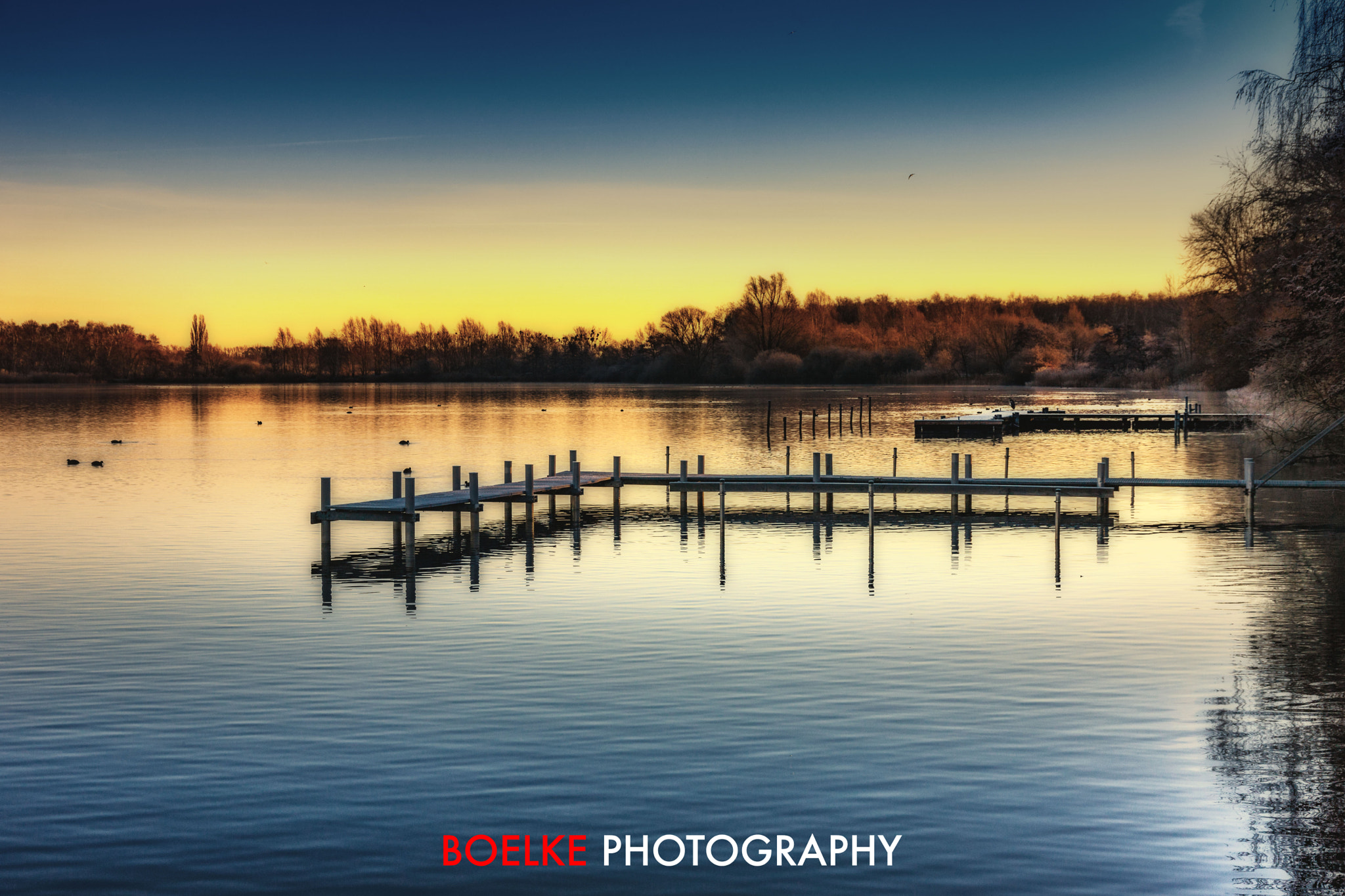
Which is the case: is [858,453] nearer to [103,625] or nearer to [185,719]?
[103,625]

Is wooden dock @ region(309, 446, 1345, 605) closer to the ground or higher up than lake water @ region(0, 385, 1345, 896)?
higher up

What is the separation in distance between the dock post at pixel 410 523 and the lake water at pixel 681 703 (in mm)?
341

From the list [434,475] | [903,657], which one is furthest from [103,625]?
[434,475]

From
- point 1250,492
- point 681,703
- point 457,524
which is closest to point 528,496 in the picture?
point 457,524

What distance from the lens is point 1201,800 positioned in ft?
35.9

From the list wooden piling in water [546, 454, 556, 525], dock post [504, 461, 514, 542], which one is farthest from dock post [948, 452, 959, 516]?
dock post [504, 461, 514, 542]

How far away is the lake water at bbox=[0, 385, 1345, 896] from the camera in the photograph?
997 centimetres

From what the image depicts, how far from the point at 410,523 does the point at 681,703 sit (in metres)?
13.1

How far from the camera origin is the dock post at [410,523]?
2525cm

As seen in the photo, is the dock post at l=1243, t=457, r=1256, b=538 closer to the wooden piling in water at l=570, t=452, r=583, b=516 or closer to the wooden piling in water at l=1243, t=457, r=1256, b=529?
the wooden piling in water at l=1243, t=457, r=1256, b=529

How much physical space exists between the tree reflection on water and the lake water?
0.05m

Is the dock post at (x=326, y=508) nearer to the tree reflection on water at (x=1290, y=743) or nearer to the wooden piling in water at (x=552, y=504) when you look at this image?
the wooden piling in water at (x=552, y=504)

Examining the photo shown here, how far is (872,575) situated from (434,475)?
90.4 feet

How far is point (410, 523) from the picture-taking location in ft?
85.8
